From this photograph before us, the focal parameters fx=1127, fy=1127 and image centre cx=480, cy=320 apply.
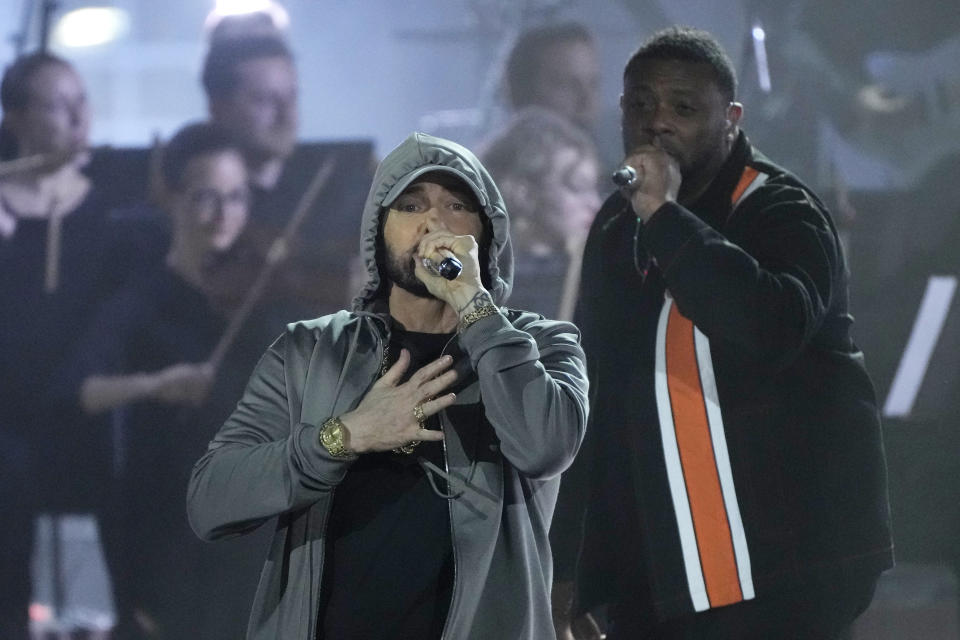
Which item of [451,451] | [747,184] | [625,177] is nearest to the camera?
[451,451]

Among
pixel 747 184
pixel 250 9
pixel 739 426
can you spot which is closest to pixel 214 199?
pixel 250 9

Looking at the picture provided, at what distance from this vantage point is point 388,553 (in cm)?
154

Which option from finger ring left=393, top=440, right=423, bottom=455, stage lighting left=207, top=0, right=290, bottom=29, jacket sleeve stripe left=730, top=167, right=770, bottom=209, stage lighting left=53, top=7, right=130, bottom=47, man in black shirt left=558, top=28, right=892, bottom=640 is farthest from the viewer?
stage lighting left=53, top=7, right=130, bottom=47

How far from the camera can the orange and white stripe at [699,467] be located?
215cm

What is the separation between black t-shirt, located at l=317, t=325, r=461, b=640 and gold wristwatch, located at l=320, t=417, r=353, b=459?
0.13 m

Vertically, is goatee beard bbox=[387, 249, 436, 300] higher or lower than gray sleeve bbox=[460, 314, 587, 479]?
higher

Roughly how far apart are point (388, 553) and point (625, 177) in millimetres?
916

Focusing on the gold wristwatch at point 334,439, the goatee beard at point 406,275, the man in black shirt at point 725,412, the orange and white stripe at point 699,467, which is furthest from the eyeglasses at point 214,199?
the gold wristwatch at point 334,439

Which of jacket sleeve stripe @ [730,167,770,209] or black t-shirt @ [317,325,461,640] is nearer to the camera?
black t-shirt @ [317,325,461,640]

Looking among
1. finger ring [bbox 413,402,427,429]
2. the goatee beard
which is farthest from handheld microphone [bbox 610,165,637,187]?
finger ring [bbox 413,402,427,429]

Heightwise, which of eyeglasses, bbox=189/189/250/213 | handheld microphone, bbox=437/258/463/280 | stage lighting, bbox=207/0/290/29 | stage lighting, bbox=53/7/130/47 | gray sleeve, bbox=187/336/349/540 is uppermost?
stage lighting, bbox=207/0/290/29

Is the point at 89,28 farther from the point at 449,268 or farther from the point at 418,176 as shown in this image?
the point at 449,268

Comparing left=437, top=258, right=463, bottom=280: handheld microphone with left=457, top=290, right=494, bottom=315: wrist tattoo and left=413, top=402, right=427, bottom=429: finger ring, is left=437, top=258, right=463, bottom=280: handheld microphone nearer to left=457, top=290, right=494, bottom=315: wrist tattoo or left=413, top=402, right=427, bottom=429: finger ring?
left=457, top=290, right=494, bottom=315: wrist tattoo

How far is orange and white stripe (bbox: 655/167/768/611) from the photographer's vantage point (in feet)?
7.05
